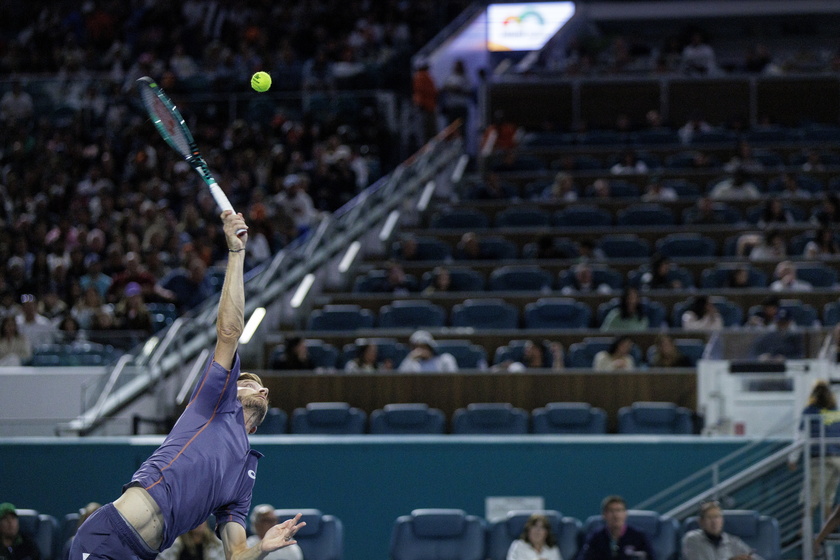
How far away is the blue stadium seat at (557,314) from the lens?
14539 millimetres

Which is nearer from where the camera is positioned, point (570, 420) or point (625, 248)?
point (570, 420)

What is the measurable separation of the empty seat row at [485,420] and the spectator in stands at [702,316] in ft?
5.38

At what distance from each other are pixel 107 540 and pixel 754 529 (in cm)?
667

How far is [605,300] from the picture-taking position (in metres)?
15.1

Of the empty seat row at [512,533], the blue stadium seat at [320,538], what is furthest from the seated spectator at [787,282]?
the blue stadium seat at [320,538]

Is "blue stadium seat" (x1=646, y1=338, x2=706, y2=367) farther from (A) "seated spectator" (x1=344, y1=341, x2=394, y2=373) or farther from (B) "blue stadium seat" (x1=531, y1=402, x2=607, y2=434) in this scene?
(A) "seated spectator" (x1=344, y1=341, x2=394, y2=373)

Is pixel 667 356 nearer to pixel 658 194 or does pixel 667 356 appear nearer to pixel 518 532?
pixel 518 532

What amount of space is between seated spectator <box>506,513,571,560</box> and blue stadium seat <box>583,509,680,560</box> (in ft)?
1.37

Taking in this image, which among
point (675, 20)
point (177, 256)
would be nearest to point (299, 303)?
point (177, 256)

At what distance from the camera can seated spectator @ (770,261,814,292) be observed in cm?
1501

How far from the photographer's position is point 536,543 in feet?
33.1

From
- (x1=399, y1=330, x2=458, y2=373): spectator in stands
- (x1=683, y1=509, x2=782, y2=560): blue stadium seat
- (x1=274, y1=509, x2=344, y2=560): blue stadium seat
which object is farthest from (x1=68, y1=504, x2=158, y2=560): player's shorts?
(x1=399, y1=330, x2=458, y2=373): spectator in stands

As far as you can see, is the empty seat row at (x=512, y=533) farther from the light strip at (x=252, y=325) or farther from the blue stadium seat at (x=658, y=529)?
the light strip at (x=252, y=325)

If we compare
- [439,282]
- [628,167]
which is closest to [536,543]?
[439,282]
